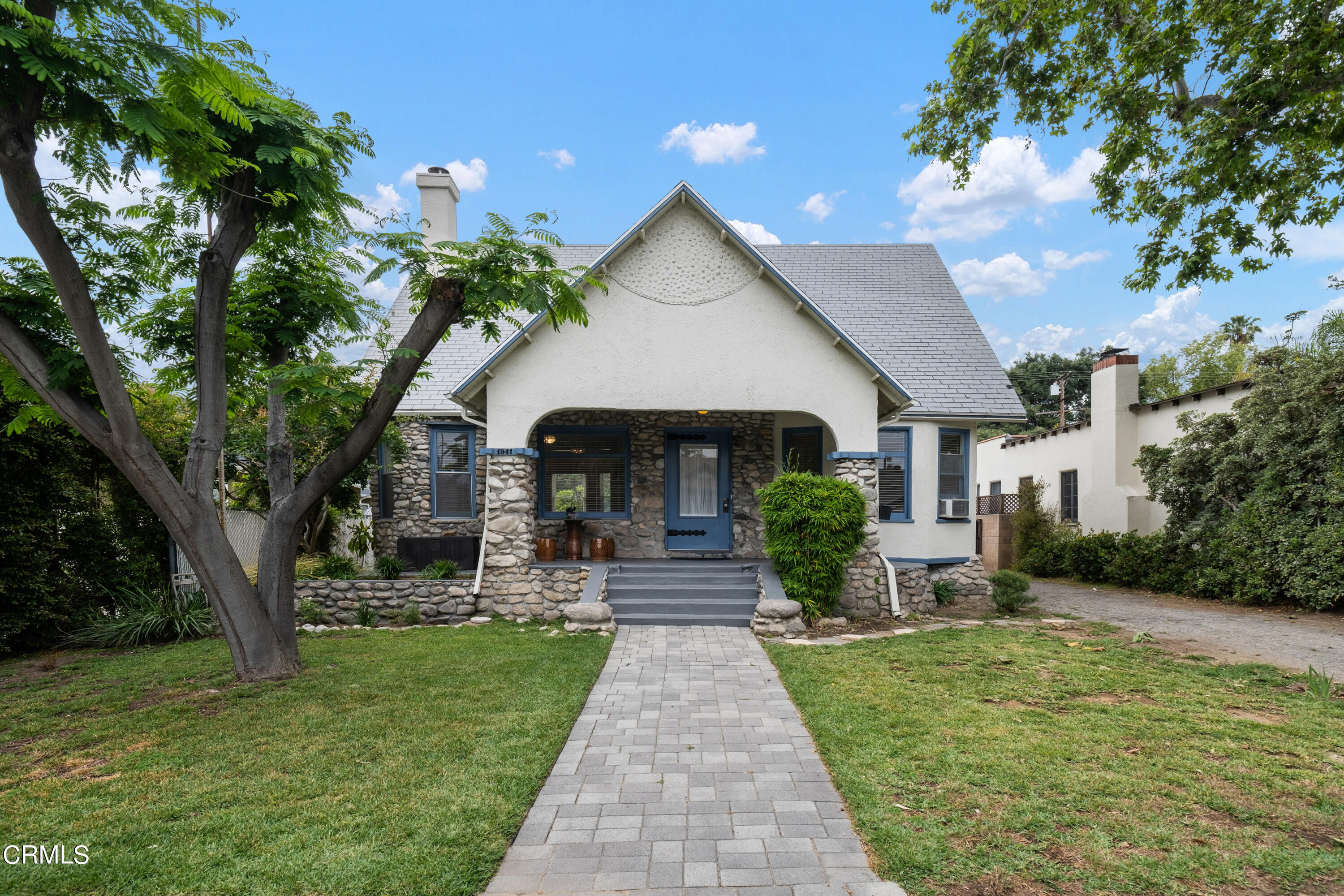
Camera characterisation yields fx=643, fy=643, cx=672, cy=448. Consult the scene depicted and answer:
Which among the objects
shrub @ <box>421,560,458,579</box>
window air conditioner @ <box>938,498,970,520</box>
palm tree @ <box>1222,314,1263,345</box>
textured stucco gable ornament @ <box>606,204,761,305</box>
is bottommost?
shrub @ <box>421,560,458,579</box>

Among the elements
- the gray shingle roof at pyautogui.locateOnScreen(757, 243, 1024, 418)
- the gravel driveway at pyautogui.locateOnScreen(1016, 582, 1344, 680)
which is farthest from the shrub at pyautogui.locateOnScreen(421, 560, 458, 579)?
the gravel driveway at pyautogui.locateOnScreen(1016, 582, 1344, 680)

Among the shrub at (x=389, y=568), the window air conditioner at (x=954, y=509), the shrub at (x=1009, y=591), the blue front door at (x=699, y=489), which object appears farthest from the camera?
the blue front door at (x=699, y=489)

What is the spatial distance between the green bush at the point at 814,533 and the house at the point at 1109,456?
7.35 metres

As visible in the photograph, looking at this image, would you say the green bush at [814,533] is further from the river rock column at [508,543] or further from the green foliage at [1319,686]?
the green foliage at [1319,686]

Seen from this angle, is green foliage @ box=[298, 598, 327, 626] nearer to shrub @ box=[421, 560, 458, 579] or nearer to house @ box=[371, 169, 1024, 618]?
shrub @ box=[421, 560, 458, 579]

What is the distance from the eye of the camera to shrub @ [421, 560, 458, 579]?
9.95 m

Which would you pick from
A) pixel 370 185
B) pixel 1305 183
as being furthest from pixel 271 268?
pixel 1305 183

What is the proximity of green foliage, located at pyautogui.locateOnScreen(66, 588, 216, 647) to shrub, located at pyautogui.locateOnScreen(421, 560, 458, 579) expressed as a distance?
2740 mm

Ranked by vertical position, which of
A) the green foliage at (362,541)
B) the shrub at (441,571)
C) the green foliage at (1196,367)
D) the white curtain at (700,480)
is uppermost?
the green foliage at (1196,367)

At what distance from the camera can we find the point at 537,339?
9633mm

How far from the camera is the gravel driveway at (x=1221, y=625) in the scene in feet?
24.5

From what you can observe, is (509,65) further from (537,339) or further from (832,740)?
(832,740)

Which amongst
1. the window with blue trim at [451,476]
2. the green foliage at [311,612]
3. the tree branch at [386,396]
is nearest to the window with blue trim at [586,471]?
the window with blue trim at [451,476]

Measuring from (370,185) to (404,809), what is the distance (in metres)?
5.54
